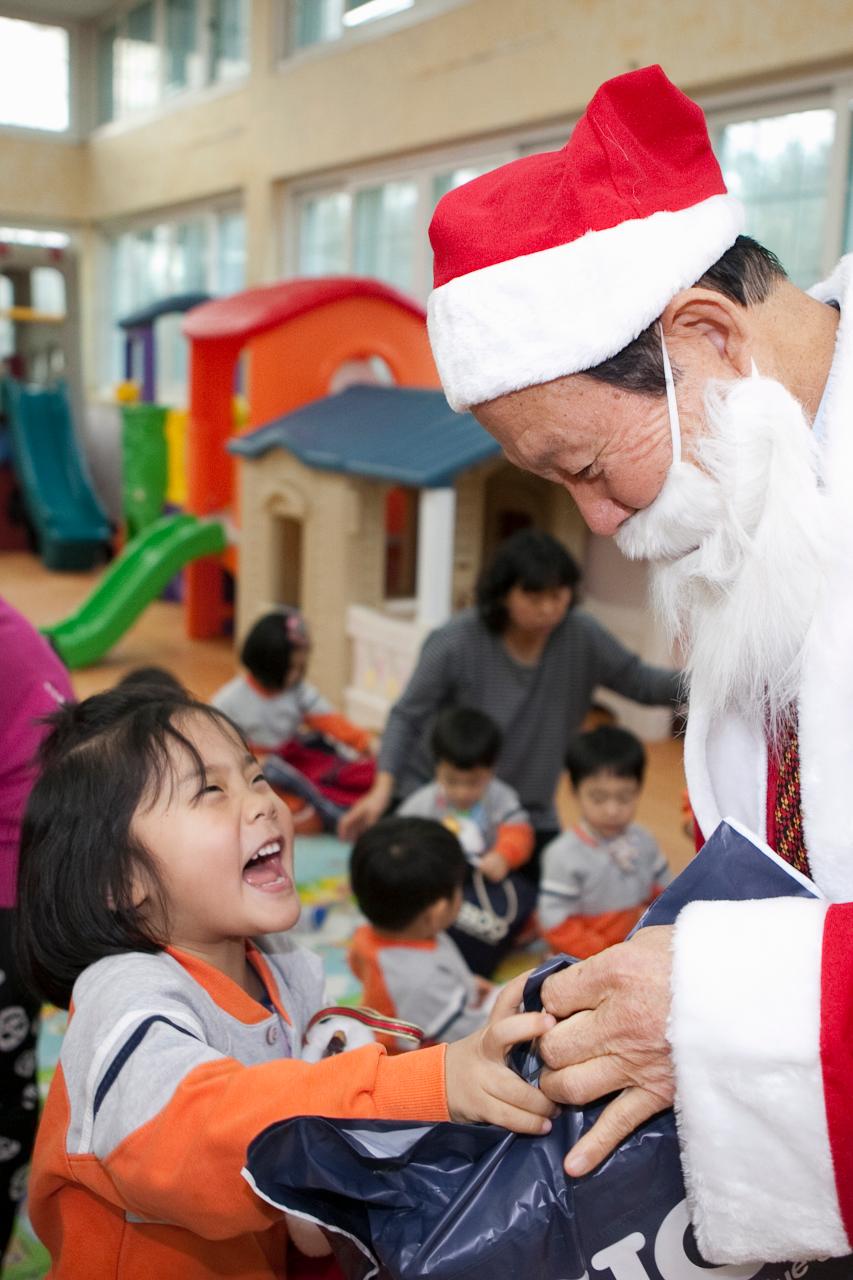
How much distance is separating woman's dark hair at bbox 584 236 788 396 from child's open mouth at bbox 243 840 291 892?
563 millimetres

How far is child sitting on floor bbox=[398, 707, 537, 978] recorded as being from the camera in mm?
2721

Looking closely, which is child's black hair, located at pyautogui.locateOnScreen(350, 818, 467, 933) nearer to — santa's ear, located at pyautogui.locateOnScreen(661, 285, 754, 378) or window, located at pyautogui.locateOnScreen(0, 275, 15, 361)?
santa's ear, located at pyautogui.locateOnScreen(661, 285, 754, 378)

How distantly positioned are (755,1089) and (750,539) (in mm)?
440

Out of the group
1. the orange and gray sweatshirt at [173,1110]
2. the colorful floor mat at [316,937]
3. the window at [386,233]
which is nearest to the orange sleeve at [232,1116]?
the orange and gray sweatshirt at [173,1110]

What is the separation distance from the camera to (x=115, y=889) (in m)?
1.09

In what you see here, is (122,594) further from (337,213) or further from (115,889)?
(115,889)

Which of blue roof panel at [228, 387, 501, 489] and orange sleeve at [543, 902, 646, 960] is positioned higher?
blue roof panel at [228, 387, 501, 489]

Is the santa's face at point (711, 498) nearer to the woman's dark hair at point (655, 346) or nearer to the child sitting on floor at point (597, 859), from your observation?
the woman's dark hair at point (655, 346)

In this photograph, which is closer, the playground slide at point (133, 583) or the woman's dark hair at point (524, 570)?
the woman's dark hair at point (524, 570)

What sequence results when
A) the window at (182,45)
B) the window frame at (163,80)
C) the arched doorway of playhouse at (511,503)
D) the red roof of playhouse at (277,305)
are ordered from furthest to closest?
the window at (182,45)
the window frame at (163,80)
the red roof of playhouse at (277,305)
the arched doorway of playhouse at (511,503)

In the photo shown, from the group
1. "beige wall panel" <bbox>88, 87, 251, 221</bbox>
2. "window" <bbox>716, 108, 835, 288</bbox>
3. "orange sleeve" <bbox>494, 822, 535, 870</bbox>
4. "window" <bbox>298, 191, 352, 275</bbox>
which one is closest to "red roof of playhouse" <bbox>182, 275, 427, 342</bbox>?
"window" <bbox>298, 191, 352, 275</bbox>

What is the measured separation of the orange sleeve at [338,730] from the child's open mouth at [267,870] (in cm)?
264

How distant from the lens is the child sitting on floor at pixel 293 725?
3607mm

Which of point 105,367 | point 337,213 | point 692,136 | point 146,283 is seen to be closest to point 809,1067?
point 692,136
